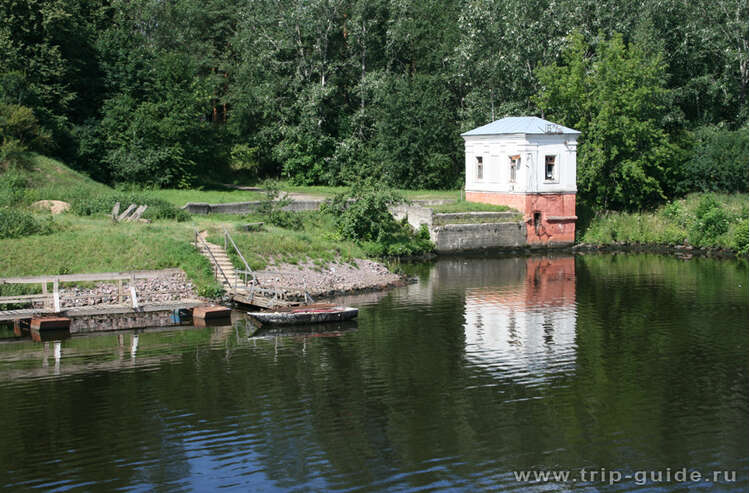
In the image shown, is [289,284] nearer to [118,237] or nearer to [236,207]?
[118,237]

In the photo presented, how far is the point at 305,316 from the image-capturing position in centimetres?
3419

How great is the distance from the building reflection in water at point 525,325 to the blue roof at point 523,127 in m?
13.1

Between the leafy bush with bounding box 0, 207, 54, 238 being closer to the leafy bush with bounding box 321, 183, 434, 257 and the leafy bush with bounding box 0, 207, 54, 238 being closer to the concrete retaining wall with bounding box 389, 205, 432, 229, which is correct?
the leafy bush with bounding box 321, 183, 434, 257

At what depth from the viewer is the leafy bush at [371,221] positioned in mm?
50531

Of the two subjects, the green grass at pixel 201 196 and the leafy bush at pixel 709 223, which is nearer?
the leafy bush at pixel 709 223

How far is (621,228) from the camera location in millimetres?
59938

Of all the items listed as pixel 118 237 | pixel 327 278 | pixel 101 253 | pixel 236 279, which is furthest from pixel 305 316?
pixel 118 237

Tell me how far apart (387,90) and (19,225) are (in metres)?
36.3

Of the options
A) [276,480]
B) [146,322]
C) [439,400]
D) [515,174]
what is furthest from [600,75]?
[276,480]

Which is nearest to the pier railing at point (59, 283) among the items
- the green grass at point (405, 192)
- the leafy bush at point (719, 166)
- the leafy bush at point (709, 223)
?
the green grass at point (405, 192)

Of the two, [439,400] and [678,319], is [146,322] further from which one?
[678,319]

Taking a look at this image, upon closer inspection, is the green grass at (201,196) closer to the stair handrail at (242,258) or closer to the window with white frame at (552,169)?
the stair handrail at (242,258)

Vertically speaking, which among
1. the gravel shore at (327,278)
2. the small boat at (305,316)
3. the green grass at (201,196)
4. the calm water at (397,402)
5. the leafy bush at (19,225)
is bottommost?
the calm water at (397,402)

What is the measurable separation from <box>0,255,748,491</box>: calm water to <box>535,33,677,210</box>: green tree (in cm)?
2437
